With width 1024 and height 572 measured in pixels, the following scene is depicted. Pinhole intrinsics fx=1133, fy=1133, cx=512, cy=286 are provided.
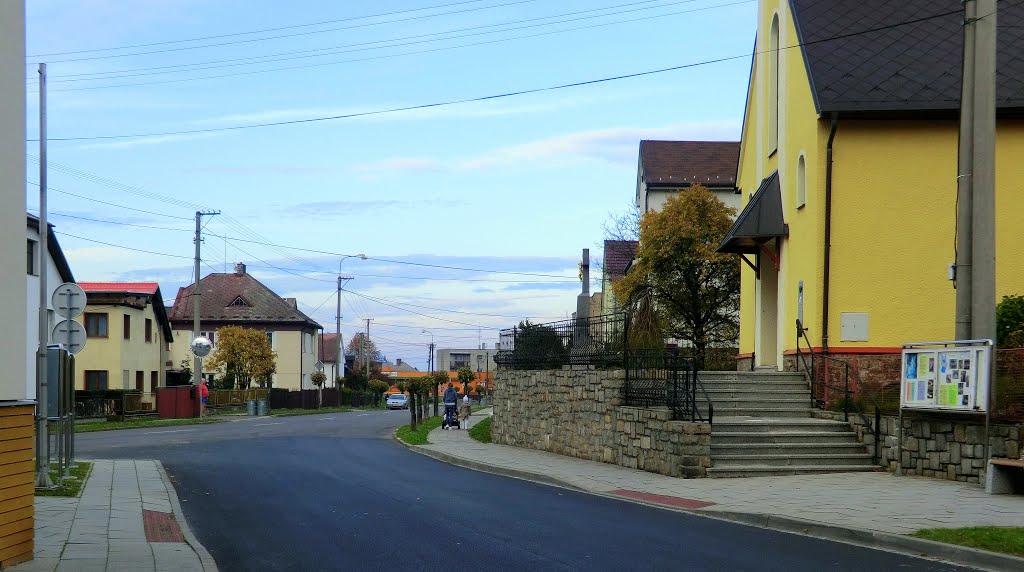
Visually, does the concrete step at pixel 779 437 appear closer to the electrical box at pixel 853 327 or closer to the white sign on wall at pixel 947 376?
the white sign on wall at pixel 947 376

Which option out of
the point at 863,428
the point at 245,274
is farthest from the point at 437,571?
the point at 245,274

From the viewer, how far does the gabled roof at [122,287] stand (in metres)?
57.6

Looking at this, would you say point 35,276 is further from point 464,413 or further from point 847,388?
point 847,388

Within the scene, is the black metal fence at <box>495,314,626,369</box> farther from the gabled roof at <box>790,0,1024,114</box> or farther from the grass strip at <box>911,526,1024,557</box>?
the grass strip at <box>911,526,1024,557</box>

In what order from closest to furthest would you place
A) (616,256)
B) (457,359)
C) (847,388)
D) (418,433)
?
1. (847,388)
2. (418,433)
3. (616,256)
4. (457,359)

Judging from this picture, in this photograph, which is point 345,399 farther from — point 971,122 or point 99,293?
point 971,122

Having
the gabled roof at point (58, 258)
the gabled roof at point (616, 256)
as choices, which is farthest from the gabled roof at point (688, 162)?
the gabled roof at point (58, 258)

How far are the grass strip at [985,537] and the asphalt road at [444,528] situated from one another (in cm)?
53

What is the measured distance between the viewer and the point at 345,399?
83938mm

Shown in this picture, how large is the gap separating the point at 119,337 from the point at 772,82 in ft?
134

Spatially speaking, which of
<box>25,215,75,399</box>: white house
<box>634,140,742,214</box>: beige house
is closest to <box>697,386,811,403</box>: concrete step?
<box>25,215,75,399</box>: white house

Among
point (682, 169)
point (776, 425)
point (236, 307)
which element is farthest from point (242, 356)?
point (776, 425)

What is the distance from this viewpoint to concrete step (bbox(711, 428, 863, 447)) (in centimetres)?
1841

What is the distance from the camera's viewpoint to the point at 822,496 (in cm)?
1431
